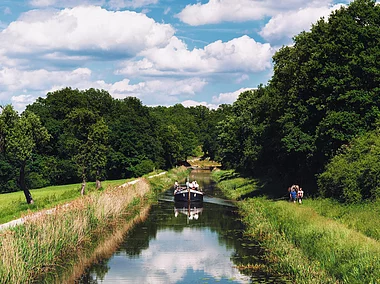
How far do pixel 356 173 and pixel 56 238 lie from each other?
18150mm

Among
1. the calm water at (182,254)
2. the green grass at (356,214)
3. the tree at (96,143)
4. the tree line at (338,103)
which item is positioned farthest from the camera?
the tree at (96,143)

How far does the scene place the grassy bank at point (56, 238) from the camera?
59.2 feet

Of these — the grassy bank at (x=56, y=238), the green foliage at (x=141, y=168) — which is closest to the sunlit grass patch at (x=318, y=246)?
the grassy bank at (x=56, y=238)

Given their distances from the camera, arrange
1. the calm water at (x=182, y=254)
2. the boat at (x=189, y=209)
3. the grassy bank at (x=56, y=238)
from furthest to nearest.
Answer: the boat at (x=189, y=209) → the calm water at (x=182, y=254) → the grassy bank at (x=56, y=238)

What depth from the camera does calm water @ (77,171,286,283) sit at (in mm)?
22266

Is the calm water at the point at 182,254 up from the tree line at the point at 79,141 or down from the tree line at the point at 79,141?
down

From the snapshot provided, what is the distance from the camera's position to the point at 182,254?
27688 mm

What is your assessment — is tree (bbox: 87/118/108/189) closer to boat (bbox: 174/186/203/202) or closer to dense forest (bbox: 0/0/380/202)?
dense forest (bbox: 0/0/380/202)

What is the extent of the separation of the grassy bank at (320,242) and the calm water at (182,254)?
107 centimetres

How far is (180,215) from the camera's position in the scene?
4506 cm

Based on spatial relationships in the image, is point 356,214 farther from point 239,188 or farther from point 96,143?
point 239,188

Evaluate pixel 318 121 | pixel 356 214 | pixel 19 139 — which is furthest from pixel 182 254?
pixel 318 121

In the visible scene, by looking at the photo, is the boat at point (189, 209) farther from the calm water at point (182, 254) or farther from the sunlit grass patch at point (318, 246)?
the sunlit grass patch at point (318, 246)

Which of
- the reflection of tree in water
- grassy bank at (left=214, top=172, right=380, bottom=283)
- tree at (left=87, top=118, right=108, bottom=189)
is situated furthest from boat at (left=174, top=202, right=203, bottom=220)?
the reflection of tree in water
